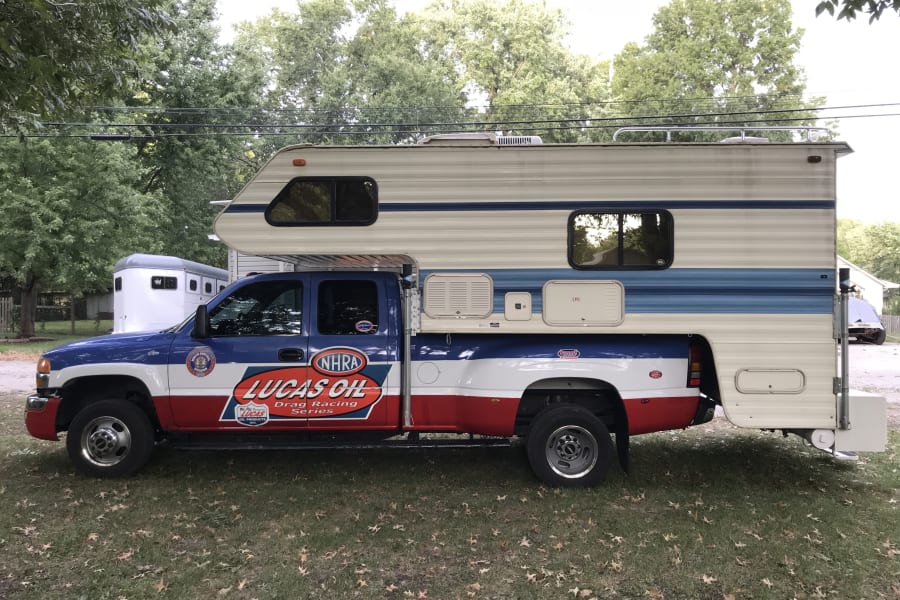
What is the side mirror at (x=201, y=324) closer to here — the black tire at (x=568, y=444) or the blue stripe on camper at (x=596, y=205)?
the blue stripe on camper at (x=596, y=205)

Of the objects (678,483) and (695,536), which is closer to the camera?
(695,536)

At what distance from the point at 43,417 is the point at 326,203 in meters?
3.20

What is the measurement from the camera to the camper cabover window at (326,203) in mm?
5551

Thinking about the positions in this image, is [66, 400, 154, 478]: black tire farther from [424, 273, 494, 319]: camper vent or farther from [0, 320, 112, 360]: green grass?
[0, 320, 112, 360]: green grass

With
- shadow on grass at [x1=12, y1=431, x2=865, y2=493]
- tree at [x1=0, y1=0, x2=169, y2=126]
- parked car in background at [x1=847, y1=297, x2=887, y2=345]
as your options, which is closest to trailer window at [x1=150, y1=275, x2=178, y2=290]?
tree at [x1=0, y1=0, x2=169, y2=126]

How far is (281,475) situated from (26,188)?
17682 millimetres

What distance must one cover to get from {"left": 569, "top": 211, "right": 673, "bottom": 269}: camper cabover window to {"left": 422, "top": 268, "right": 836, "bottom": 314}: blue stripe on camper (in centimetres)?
9

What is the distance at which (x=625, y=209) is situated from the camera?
17.9 ft

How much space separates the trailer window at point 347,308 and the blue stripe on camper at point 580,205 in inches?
30.7

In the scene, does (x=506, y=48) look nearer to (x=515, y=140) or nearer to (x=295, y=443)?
(x=515, y=140)

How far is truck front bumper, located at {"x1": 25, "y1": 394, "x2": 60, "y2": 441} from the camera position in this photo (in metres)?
5.79

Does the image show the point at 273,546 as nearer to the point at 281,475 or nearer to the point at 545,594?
the point at 281,475

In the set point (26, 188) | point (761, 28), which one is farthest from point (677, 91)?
point (26, 188)

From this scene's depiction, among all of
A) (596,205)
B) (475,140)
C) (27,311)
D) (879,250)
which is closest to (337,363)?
(475,140)
